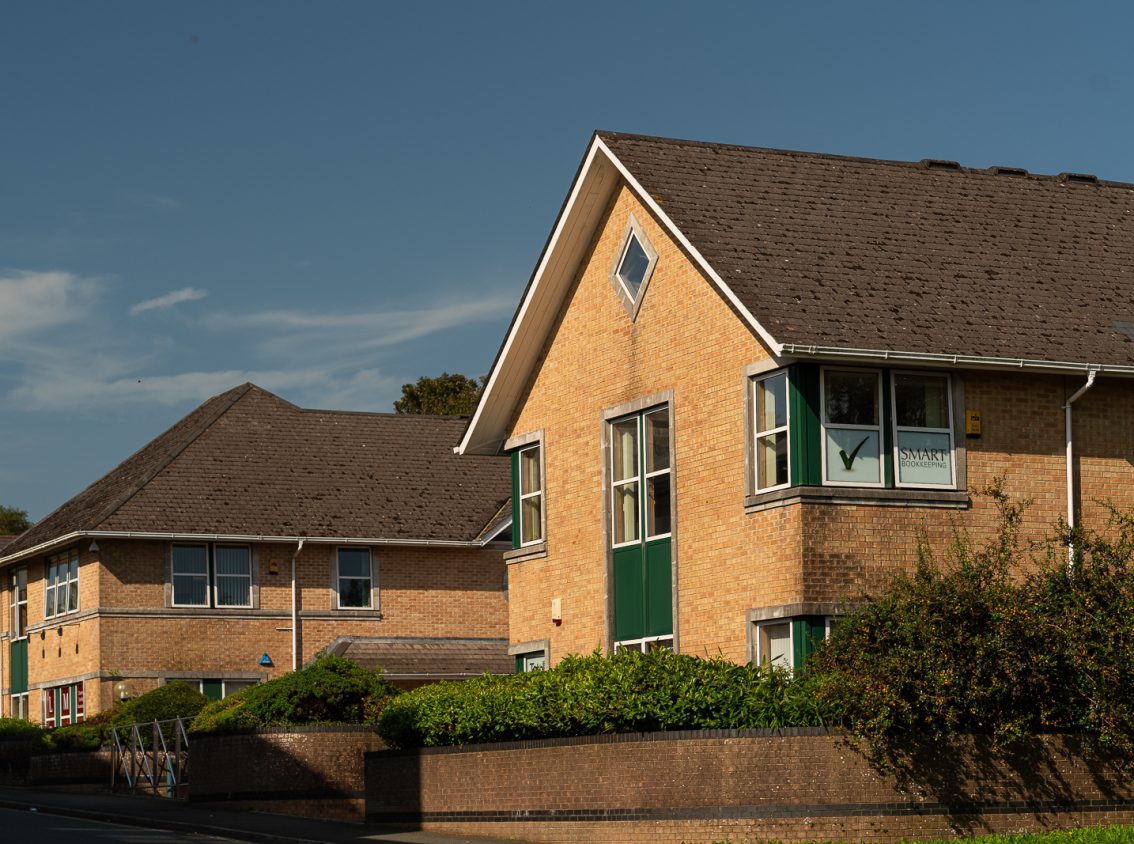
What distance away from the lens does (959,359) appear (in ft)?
77.0

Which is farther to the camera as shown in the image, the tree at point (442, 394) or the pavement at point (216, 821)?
the tree at point (442, 394)

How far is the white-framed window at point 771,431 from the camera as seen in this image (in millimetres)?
23984

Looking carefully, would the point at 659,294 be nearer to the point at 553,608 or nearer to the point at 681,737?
the point at 553,608

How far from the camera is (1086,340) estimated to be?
81.2ft

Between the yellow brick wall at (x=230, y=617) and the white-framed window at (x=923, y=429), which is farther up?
the white-framed window at (x=923, y=429)

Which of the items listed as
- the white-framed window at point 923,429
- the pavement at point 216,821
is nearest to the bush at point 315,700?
the pavement at point 216,821

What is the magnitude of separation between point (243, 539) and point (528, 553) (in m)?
14.4

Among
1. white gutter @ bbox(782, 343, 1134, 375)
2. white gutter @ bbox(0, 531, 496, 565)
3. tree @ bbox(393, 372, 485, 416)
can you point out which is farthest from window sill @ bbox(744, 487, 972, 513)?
tree @ bbox(393, 372, 485, 416)

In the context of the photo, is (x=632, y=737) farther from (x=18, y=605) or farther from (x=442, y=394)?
(x=442, y=394)

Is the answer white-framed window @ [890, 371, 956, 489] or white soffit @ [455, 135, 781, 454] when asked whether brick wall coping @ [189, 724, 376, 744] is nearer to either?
white soffit @ [455, 135, 781, 454]

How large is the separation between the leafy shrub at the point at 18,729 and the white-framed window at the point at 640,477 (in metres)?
17.8

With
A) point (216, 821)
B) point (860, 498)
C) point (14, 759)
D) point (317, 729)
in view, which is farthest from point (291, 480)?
point (860, 498)

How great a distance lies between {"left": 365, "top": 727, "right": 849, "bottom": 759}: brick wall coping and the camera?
19.3 meters

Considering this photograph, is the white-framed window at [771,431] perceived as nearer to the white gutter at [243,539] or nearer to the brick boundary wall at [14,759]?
the white gutter at [243,539]
